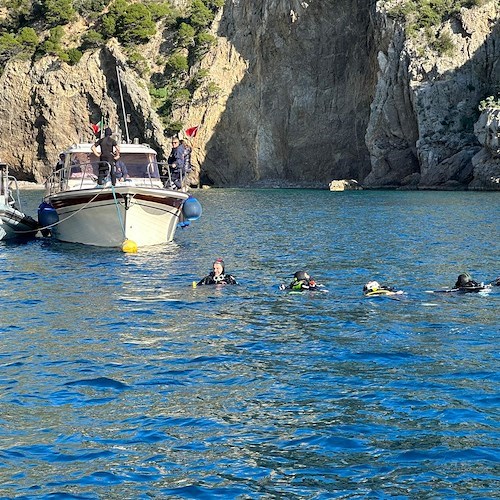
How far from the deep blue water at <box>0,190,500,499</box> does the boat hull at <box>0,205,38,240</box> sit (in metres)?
7.68

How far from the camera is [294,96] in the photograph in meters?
84.0

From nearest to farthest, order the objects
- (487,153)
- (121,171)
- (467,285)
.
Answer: (467,285) → (121,171) → (487,153)

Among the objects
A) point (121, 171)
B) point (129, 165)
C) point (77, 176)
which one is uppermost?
point (129, 165)

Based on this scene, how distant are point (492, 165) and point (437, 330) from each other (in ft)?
157

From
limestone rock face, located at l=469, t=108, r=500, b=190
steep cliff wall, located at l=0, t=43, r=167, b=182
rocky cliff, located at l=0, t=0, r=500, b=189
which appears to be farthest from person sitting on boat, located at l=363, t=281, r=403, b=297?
steep cliff wall, located at l=0, t=43, r=167, b=182

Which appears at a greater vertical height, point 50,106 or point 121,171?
point 50,106

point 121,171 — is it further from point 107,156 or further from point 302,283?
point 302,283

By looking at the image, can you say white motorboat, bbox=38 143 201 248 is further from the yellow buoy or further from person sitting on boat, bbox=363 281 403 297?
person sitting on boat, bbox=363 281 403 297

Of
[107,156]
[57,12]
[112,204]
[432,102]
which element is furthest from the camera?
[57,12]

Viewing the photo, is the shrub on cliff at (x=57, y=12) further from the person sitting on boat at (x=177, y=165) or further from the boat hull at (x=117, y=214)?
the boat hull at (x=117, y=214)

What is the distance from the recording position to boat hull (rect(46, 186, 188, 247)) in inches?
1057

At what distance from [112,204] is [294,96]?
59.1m

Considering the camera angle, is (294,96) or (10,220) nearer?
(10,220)

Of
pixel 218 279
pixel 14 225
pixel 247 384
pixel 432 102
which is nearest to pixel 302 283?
pixel 218 279
